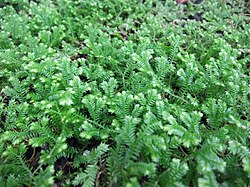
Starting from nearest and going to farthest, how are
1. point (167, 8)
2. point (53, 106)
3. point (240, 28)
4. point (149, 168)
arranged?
point (149, 168)
point (53, 106)
point (240, 28)
point (167, 8)

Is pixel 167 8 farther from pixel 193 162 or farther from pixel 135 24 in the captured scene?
pixel 193 162

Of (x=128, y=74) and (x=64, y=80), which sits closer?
(x=64, y=80)

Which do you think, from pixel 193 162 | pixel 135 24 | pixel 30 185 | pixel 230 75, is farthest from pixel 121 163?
pixel 135 24

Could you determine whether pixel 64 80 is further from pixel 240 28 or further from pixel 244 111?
pixel 240 28

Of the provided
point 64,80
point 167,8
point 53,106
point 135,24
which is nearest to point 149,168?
point 53,106

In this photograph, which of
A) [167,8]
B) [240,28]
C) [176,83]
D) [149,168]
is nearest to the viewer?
[149,168]

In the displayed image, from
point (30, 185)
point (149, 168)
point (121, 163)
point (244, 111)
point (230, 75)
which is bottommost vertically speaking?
point (30, 185)

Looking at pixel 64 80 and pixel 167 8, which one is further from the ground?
pixel 167 8
